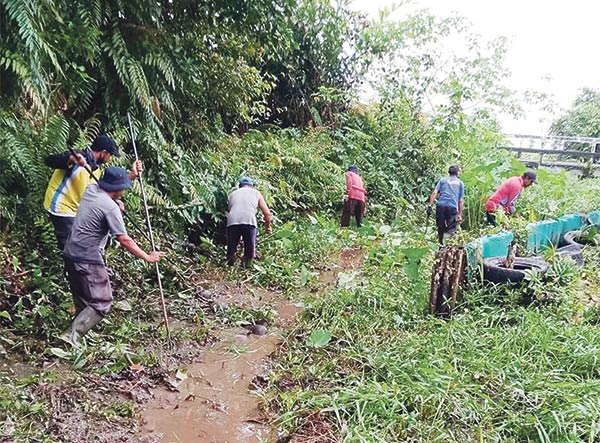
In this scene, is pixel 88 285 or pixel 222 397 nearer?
pixel 222 397

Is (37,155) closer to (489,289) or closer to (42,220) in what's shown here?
(42,220)

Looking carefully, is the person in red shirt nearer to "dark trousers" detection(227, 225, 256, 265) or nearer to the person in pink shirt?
the person in pink shirt

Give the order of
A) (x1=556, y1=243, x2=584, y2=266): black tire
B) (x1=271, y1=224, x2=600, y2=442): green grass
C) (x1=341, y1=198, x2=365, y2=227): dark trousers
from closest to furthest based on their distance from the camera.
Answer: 1. (x1=271, y1=224, x2=600, y2=442): green grass
2. (x1=556, y1=243, x2=584, y2=266): black tire
3. (x1=341, y1=198, x2=365, y2=227): dark trousers

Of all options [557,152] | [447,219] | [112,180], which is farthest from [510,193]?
[557,152]

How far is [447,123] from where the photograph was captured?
1253 cm

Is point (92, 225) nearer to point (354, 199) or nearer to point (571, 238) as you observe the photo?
point (354, 199)

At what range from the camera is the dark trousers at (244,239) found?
645 centimetres

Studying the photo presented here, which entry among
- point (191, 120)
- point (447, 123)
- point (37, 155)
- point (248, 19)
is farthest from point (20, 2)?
point (447, 123)

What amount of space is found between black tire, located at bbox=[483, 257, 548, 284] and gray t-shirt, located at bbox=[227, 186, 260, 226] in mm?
3078

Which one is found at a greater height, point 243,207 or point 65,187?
point 65,187

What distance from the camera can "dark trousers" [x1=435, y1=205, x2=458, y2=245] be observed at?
7.99 metres

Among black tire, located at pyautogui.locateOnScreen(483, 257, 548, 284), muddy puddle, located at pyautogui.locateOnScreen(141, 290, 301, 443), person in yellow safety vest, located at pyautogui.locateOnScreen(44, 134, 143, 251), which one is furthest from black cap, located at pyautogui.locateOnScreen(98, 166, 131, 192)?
black tire, located at pyautogui.locateOnScreen(483, 257, 548, 284)

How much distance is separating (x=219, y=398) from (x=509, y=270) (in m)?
3.28

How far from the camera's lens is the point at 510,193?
793cm
